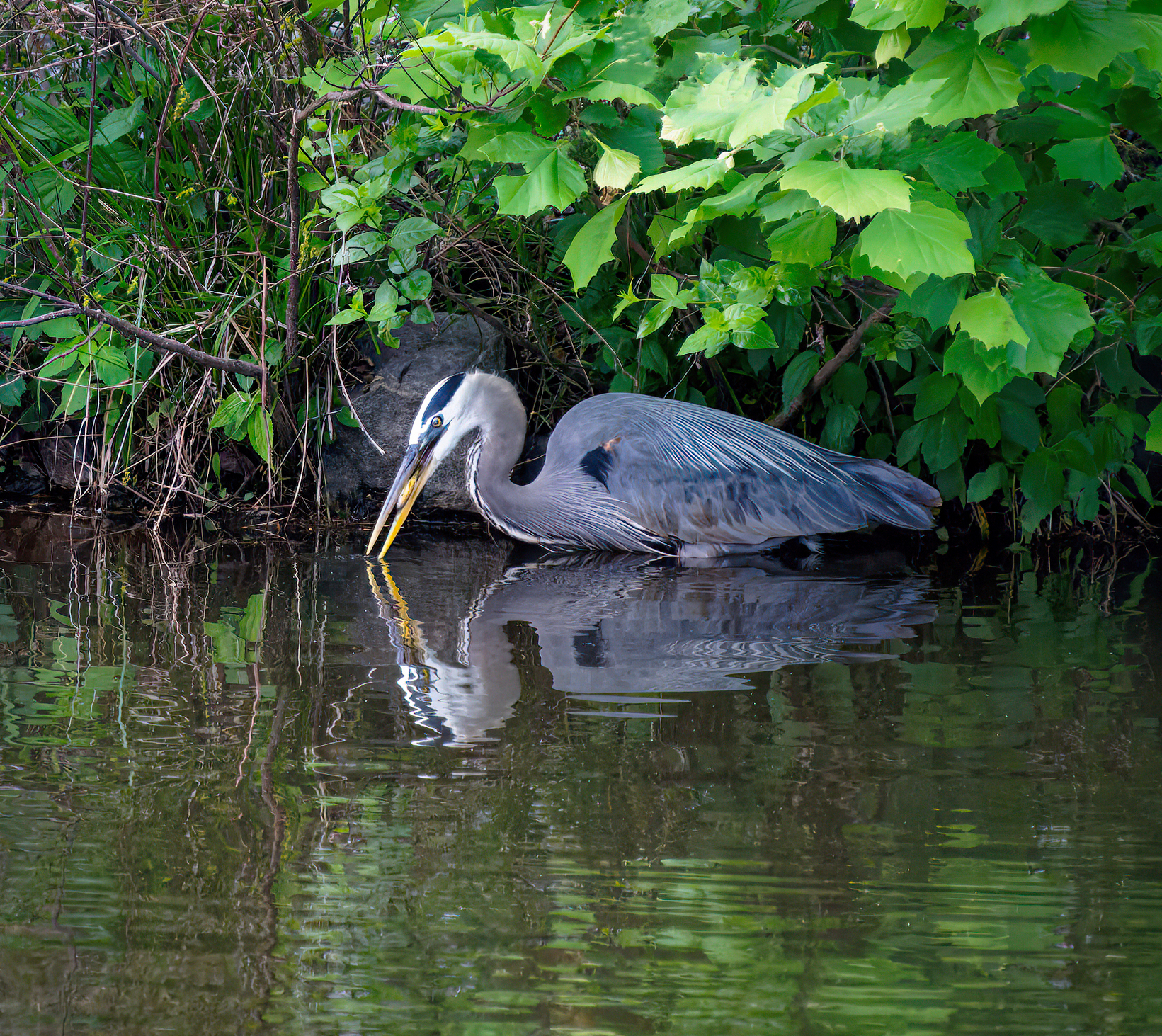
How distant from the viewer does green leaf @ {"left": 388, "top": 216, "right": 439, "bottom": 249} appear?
3.73 m

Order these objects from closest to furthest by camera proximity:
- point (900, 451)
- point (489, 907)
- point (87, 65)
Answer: point (489, 907)
point (900, 451)
point (87, 65)

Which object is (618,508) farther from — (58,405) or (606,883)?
(606,883)

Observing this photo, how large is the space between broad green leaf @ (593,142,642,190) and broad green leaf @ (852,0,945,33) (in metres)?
0.61

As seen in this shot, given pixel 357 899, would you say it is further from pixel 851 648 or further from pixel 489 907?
pixel 851 648

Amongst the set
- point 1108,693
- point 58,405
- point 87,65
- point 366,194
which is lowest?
point 1108,693

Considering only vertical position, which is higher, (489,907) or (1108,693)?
(1108,693)

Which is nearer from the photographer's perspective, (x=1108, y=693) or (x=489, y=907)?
(x=489, y=907)

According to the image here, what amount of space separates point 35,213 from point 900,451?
3.87 metres

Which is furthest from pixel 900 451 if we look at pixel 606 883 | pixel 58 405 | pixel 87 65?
pixel 87 65

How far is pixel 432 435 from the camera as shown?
4.45m

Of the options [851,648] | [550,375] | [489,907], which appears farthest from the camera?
[550,375]

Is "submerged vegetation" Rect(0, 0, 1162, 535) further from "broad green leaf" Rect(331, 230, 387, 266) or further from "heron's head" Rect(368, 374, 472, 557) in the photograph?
"heron's head" Rect(368, 374, 472, 557)

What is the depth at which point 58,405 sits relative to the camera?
465 cm

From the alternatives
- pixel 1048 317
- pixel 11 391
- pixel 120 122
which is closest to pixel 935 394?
pixel 1048 317
